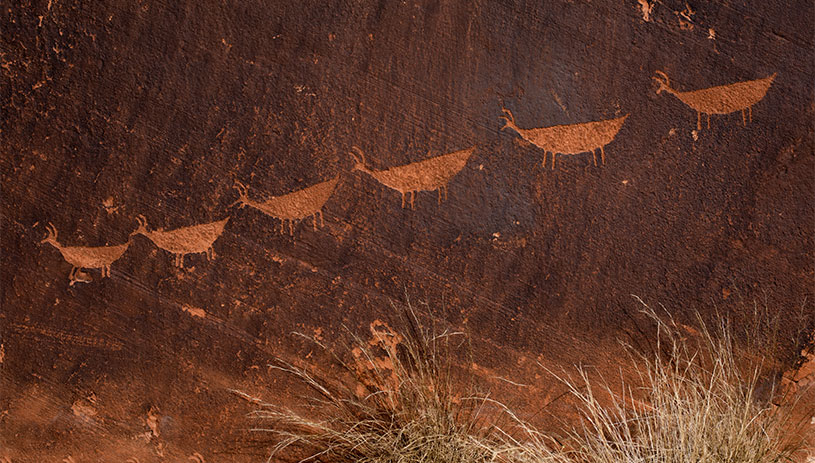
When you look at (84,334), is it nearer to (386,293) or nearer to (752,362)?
(386,293)

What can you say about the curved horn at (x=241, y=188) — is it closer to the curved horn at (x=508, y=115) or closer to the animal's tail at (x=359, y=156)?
the animal's tail at (x=359, y=156)

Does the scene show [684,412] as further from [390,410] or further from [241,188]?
[241,188]

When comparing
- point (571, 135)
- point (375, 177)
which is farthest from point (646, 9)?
point (375, 177)

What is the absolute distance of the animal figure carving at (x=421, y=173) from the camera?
1747 mm

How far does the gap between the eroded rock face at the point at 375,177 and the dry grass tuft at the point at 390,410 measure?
0.12 meters

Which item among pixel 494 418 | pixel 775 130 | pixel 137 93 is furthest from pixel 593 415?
pixel 137 93

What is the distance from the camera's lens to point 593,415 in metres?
1.76

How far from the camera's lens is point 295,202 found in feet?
5.74

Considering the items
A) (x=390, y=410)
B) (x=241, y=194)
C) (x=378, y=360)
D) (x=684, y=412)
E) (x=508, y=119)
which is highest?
(x=508, y=119)

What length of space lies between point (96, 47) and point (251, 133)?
1.86 ft

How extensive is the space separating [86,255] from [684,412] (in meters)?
2.05

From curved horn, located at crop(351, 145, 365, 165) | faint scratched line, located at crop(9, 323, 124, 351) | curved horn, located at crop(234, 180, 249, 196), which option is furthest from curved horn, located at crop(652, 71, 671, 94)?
faint scratched line, located at crop(9, 323, 124, 351)

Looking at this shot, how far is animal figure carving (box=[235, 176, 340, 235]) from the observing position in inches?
68.7

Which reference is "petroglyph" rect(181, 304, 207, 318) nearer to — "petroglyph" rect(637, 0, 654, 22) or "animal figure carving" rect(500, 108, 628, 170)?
"animal figure carving" rect(500, 108, 628, 170)
